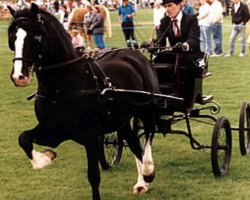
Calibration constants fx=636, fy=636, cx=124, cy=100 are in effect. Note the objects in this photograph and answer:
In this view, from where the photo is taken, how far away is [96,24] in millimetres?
21484

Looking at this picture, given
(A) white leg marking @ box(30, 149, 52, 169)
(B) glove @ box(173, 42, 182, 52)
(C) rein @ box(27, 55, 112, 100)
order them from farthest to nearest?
(B) glove @ box(173, 42, 182, 52) → (A) white leg marking @ box(30, 149, 52, 169) → (C) rein @ box(27, 55, 112, 100)

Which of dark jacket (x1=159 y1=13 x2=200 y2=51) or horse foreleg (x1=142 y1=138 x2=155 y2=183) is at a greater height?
dark jacket (x1=159 y1=13 x2=200 y2=51)

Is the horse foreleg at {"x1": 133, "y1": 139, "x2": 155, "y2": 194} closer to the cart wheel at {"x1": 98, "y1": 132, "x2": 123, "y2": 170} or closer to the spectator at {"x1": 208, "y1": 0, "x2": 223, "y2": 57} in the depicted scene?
the cart wheel at {"x1": 98, "y1": 132, "x2": 123, "y2": 170}

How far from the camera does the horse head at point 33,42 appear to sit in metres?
5.11

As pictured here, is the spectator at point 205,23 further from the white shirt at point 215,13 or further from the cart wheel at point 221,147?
the cart wheel at point 221,147

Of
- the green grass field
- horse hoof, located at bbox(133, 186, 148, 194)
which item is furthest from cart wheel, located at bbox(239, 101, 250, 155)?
horse hoof, located at bbox(133, 186, 148, 194)

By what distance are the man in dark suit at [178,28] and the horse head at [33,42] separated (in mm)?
2096

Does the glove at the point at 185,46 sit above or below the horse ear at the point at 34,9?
below

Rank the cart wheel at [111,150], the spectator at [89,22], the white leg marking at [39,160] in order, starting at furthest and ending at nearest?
the spectator at [89,22] → the cart wheel at [111,150] → the white leg marking at [39,160]

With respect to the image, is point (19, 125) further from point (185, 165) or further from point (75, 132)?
point (75, 132)

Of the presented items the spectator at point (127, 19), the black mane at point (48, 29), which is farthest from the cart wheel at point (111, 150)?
the spectator at point (127, 19)

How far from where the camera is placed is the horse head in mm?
5109

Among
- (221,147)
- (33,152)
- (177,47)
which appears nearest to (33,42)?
(33,152)

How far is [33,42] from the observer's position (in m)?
5.24
